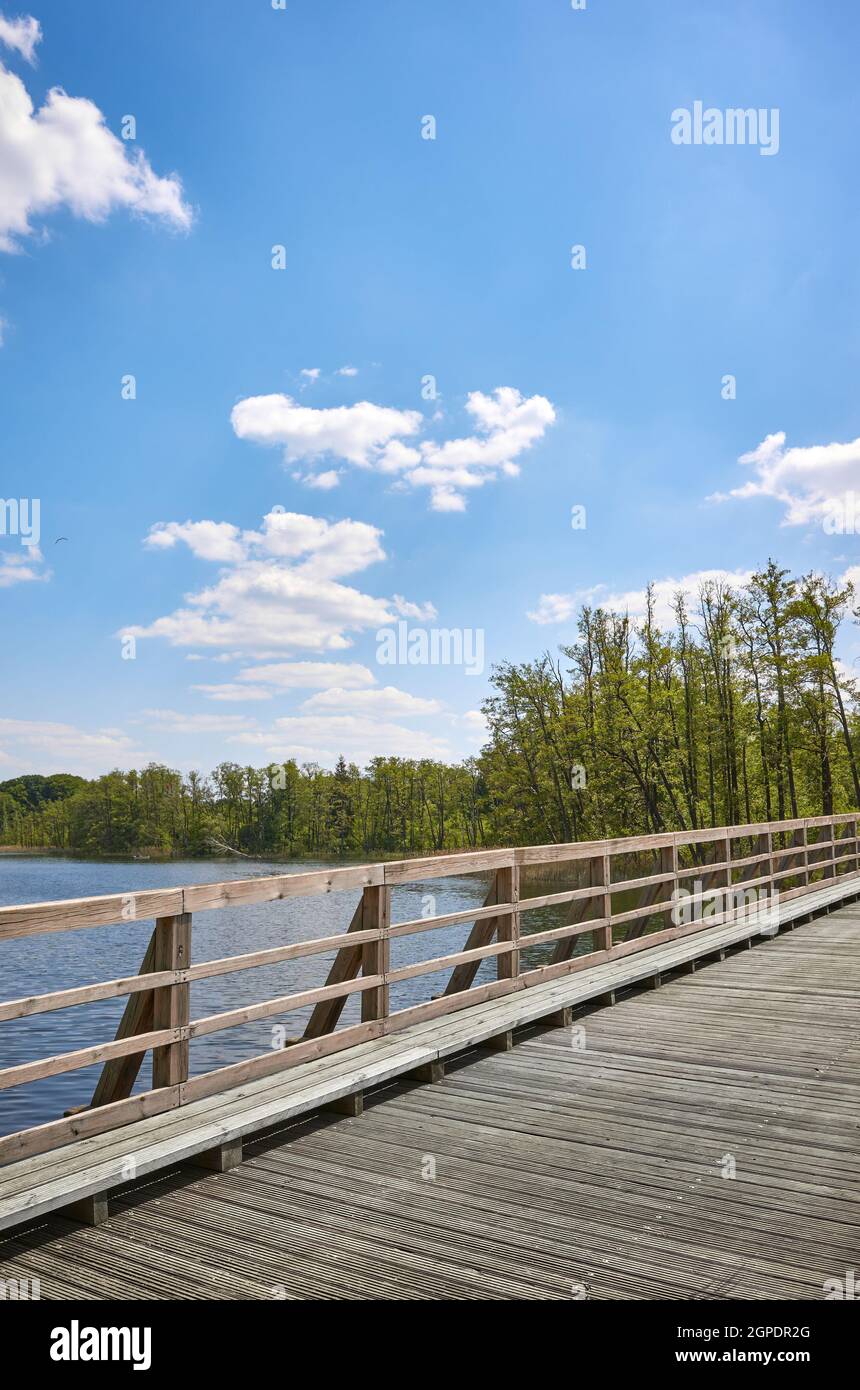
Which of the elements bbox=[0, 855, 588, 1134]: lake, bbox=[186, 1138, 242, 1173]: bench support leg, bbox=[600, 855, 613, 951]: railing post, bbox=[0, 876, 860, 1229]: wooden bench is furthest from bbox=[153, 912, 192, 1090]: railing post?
bbox=[0, 855, 588, 1134]: lake

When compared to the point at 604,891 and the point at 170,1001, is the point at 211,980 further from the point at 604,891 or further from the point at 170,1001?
the point at 170,1001

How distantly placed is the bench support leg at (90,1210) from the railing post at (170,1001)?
0.73 meters

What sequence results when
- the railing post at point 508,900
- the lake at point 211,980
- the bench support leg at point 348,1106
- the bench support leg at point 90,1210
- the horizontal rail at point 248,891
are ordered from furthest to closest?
the lake at point 211,980 → the railing post at point 508,900 → the bench support leg at point 348,1106 → the horizontal rail at point 248,891 → the bench support leg at point 90,1210

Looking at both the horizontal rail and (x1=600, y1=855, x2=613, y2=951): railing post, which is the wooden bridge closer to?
the horizontal rail

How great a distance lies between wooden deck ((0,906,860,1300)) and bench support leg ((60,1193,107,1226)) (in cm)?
3

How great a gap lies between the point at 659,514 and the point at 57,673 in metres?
61.1

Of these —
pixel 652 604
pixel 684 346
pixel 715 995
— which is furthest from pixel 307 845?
pixel 715 995

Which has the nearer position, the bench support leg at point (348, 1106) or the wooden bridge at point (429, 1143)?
the wooden bridge at point (429, 1143)

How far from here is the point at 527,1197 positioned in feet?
12.0

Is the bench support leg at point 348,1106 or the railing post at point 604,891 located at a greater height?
the railing post at point 604,891

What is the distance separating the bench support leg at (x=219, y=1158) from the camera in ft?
12.8

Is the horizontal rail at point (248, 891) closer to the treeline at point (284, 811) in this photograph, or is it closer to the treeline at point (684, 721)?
the treeline at point (684, 721)

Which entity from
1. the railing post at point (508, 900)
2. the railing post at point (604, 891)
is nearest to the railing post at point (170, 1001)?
the railing post at point (508, 900)
